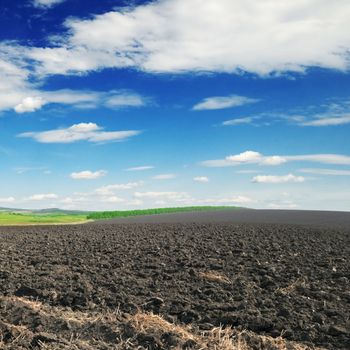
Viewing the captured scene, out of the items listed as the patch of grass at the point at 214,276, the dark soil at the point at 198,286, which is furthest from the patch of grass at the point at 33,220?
the patch of grass at the point at 214,276

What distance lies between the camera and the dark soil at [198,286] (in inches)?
334

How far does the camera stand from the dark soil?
8.48 m

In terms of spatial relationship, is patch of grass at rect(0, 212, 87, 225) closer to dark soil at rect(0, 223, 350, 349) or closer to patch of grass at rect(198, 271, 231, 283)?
dark soil at rect(0, 223, 350, 349)

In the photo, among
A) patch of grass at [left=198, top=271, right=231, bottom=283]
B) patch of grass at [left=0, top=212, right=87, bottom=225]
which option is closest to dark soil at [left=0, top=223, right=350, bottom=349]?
patch of grass at [left=198, top=271, right=231, bottom=283]

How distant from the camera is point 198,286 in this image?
11.4 metres

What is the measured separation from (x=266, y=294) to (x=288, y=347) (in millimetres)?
3110

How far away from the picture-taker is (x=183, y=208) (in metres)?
83.7

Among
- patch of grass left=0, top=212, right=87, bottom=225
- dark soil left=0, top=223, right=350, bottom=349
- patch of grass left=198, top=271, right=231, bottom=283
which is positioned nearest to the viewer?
dark soil left=0, top=223, right=350, bottom=349

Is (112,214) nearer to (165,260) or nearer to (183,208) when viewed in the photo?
(183,208)

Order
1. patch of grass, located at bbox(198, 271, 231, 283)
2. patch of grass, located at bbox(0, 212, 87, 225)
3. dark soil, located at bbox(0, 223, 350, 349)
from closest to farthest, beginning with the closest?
dark soil, located at bbox(0, 223, 350, 349)
patch of grass, located at bbox(198, 271, 231, 283)
patch of grass, located at bbox(0, 212, 87, 225)

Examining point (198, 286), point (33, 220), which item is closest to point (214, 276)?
point (198, 286)

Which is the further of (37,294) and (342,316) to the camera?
(37,294)

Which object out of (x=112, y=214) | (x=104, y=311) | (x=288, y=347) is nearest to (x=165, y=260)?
(x=104, y=311)

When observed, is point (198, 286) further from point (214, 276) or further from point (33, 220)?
point (33, 220)
